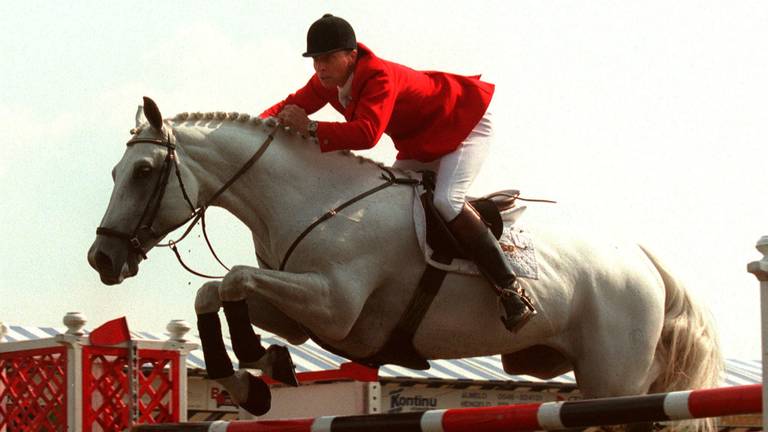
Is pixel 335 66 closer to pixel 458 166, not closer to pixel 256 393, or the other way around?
pixel 458 166

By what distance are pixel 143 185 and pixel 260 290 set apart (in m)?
0.59

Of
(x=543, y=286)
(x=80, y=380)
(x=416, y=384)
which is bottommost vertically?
(x=416, y=384)

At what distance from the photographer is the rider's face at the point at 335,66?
183 inches

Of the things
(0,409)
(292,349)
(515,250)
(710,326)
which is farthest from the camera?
(292,349)

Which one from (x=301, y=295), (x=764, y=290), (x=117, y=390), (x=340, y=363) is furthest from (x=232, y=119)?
(x=340, y=363)

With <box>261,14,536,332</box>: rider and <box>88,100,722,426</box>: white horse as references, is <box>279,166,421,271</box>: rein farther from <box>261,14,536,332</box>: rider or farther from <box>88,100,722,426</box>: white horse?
<box>261,14,536,332</box>: rider

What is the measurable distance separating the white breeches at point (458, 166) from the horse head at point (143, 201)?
0.84 meters

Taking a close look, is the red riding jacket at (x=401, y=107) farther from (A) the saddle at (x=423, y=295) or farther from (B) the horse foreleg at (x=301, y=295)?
(B) the horse foreleg at (x=301, y=295)

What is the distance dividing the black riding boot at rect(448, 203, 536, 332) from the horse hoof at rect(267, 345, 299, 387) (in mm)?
715

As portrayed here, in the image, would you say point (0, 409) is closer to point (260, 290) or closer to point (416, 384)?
point (260, 290)

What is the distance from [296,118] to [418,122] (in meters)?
0.44

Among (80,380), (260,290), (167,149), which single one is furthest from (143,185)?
(80,380)

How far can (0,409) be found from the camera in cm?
581

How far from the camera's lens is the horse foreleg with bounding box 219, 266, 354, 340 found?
4355mm
